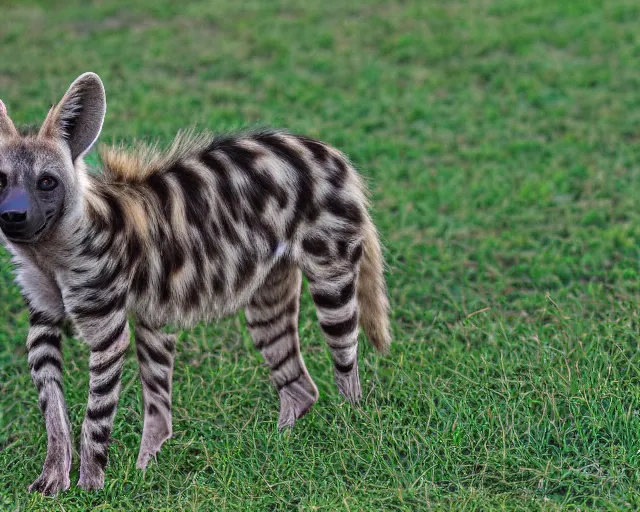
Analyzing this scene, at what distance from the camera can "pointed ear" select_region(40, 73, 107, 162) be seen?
3.83 meters

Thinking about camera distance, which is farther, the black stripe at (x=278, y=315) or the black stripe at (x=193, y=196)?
the black stripe at (x=278, y=315)

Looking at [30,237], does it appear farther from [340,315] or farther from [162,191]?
[340,315]

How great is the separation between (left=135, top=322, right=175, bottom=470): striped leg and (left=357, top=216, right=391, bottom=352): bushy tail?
1.04 m

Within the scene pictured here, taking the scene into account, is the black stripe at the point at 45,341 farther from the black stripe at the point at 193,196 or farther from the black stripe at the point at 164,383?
the black stripe at the point at 193,196

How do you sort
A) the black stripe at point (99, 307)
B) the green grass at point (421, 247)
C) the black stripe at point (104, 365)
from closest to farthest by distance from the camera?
1. the black stripe at point (99, 307)
2. the black stripe at point (104, 365)
3. the green grass at point (421, 247)

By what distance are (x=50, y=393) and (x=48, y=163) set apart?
1.13 metres

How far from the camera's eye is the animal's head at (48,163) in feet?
12.0

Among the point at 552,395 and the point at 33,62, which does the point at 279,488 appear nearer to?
the point at 552,395

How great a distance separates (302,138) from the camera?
181 inches

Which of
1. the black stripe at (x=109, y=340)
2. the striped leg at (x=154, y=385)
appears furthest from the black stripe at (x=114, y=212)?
the striped leg at (x=154, y=385)

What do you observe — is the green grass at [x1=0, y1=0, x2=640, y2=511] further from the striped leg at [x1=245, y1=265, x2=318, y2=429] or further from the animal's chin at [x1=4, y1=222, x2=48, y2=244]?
the animal's chin at [x1=4, y1=222, x2=48, y2=244]

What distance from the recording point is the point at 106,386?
4.16m

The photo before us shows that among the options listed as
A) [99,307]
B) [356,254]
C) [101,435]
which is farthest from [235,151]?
[101,435]

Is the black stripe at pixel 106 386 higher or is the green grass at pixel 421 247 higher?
the black stripe at pixel 106 386
